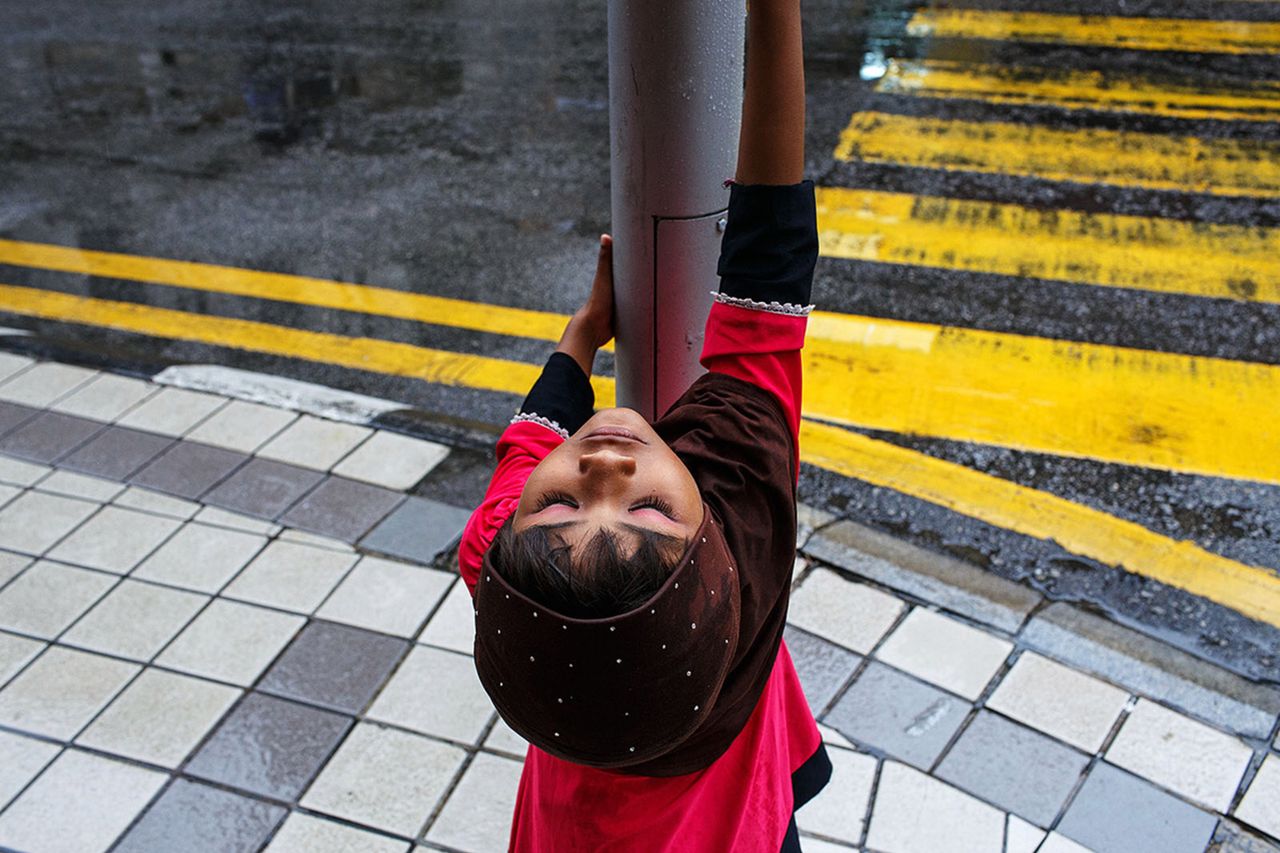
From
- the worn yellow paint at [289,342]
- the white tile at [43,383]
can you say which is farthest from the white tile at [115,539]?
the worn yellow paint at [289,342]

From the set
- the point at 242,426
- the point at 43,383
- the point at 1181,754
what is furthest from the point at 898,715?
the point at 43,383

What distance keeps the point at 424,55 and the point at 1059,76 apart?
185 inches

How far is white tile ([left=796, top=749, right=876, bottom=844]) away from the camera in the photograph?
2662 millimetres

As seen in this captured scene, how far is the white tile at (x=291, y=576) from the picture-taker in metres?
3.33

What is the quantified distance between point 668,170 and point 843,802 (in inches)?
65.9

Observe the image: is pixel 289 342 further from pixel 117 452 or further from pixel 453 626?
pixel 453 626

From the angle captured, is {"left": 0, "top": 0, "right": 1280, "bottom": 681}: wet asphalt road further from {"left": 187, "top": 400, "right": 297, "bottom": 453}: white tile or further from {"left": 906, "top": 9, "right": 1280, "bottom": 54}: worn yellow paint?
{"left": 187, "top": 400, "right": 297, "bottom": 453}: white tile

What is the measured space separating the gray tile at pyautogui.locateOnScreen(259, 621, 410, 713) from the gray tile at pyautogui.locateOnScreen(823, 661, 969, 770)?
1230 millimetres

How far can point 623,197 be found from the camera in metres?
1.87

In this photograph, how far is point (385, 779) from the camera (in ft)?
9.12

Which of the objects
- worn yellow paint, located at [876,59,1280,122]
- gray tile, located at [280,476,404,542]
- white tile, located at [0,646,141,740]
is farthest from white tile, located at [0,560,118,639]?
worn yellow paint, located at [876,59,1280,122]

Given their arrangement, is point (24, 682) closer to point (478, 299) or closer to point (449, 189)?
point (478, 299)

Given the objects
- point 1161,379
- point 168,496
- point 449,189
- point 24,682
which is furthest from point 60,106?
point 1161,379

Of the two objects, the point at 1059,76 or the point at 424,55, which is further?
the point at 424,55
